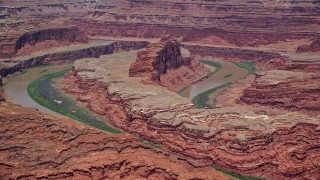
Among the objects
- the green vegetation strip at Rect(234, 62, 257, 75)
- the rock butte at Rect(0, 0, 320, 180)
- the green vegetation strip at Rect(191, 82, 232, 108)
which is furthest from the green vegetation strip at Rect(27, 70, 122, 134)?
the green vegetation strip at Rect(234, 62, 257, 75)

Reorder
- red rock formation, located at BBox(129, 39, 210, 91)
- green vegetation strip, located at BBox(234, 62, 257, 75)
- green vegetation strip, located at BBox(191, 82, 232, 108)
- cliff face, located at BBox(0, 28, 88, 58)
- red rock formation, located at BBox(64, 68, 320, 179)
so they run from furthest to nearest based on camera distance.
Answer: green vegetation strip, located at BBox(234, 62, 257, 75) < cliff face, located at BBox(0, 28, 88, 58) < red rock formation, located at BBox(129, 39, 210, 91) < green vegetation strip, located at BBox(191, 82, 232, 108) < red rock formation, located at BBox(64, 68, 320, 179)

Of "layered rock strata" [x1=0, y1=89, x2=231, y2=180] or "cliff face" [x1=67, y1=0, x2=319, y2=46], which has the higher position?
"cliff face" [x1=67, y1=0, x2=319, y2=46]

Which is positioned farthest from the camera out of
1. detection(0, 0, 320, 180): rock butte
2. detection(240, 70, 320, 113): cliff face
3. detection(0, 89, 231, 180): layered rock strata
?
detection(240, 70, 320, 113): cliff face

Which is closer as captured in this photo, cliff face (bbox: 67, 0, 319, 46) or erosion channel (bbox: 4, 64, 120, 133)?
erosion channel (bbox: 4, 64, 120, 133)

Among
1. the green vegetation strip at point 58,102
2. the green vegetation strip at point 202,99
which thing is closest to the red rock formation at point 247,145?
the green vegetation strip at point 58,102

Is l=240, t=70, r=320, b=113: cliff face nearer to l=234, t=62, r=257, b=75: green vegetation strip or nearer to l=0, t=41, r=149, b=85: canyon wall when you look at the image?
l=234, t=62, r=257, b=75: green vegetation strip

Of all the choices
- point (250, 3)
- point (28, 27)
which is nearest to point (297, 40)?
point (250, 3)

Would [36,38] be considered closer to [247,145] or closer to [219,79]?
[219,79]
